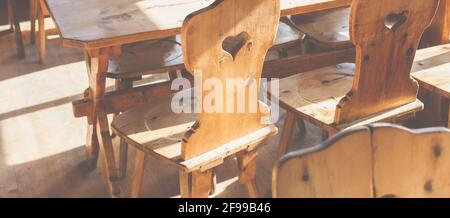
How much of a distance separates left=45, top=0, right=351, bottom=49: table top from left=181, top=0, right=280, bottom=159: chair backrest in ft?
1.08

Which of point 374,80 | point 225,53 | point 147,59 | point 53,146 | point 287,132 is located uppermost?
point 225,53

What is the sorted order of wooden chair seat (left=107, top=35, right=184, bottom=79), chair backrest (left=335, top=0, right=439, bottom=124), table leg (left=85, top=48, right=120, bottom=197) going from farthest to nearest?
wooden chair seat (left=107, top=35, right=184, bottom=79) < table leg (left=85, top=48, right=120, bottom=197) < chair backrest (left=335, top=0, right=439, bottom=124)

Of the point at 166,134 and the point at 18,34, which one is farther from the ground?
the point at 166,134

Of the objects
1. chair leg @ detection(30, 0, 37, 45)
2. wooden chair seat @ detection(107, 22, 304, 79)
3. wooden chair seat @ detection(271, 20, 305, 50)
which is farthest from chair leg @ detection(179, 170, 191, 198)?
chair leg @ detection(30, 0, 37, 45)

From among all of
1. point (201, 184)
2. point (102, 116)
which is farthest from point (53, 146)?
point (201, 184)

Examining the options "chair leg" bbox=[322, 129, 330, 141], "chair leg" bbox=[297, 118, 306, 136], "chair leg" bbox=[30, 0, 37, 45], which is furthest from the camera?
"chair leg" bbox=[30, 0, 37, 45]

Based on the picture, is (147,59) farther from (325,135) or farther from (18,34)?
(18,34)

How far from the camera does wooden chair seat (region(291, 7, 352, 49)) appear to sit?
98.6 inches

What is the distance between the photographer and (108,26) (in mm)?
1929

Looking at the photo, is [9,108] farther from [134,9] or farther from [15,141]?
[134,9]

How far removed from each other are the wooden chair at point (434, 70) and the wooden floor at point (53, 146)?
2.10 feet

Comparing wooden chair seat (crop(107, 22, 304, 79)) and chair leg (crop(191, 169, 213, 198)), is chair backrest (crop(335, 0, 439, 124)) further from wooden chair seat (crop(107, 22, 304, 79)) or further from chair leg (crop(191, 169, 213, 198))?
wooden chair seat (crop(107, 22, 304, 79))

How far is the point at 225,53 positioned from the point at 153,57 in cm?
82

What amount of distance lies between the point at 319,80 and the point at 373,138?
1.23 metres
